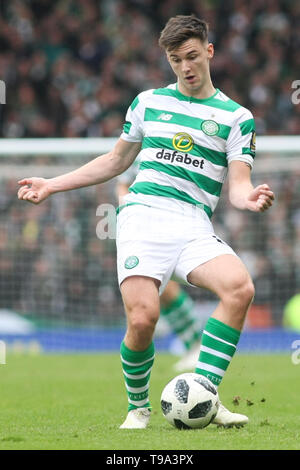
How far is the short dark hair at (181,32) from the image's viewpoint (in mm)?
5285

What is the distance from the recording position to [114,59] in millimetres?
16969

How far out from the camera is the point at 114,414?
241 inches

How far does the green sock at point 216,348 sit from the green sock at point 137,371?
0.31m

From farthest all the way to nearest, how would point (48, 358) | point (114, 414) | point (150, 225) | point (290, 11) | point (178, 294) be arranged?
point (290, 11) < point (48, 358) < point (178, 294) < point (114, 414) < point (150, 225)

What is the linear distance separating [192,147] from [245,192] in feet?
1.43

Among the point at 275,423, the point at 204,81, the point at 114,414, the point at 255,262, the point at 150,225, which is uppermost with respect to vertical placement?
the point at 204,81

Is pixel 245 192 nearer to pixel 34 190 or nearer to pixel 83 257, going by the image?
pixel 34 190

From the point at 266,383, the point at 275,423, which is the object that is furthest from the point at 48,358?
the point at 275,423

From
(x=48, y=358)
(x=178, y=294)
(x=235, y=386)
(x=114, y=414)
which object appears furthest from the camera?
(x=48, y=358)

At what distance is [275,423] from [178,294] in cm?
370

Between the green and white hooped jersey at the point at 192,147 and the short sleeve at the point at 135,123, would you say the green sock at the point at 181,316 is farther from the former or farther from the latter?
the green and white hooped jersey at the point at 192,147

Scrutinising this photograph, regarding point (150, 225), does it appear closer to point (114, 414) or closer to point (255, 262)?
point (114, 414)

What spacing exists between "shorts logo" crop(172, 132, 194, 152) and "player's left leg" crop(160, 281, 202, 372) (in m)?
3.47

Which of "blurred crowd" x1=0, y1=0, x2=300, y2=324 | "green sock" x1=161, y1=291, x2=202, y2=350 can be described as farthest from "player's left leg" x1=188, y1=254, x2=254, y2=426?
"blurred crowd" x1=0, y1=0, x2=300, y2=324
